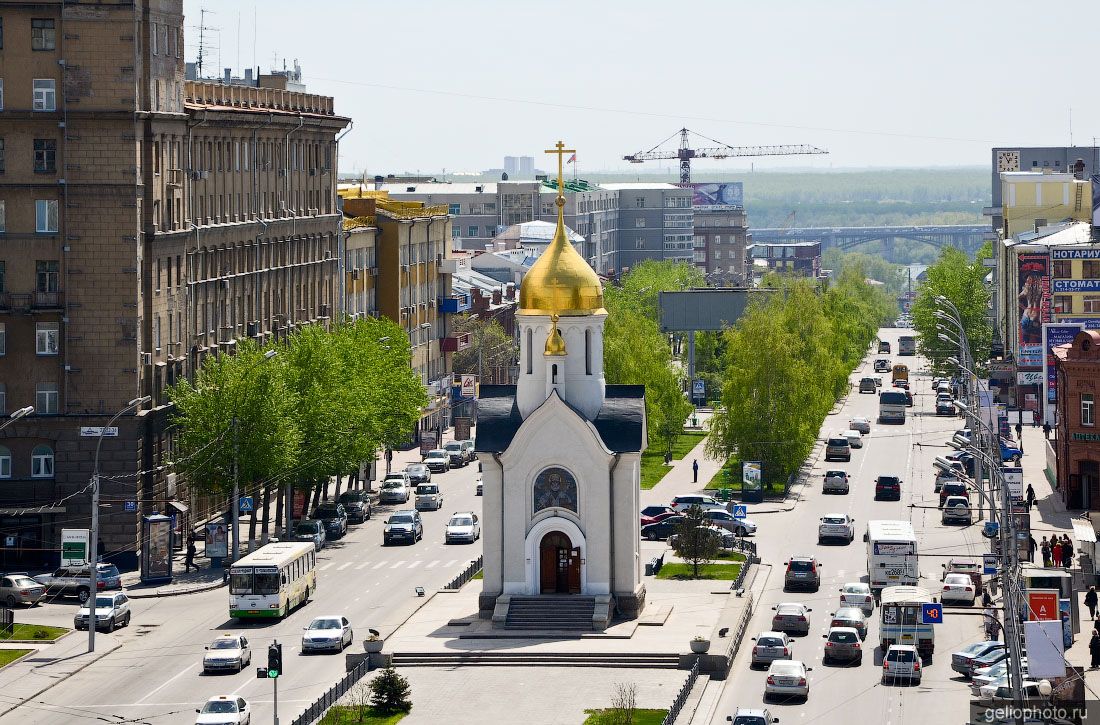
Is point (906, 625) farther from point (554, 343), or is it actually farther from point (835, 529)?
point (835, 529)

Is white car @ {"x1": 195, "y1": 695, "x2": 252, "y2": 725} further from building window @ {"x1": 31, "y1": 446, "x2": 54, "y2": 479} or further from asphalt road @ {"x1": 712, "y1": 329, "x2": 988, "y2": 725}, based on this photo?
building window @ {"x1": 31, "y1": 446, "x2": 54, "y2": 479}

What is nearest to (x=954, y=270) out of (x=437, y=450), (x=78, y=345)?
(x=437, y=450)

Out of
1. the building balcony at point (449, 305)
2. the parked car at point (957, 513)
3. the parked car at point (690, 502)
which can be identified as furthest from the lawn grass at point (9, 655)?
the building balcony at point (449, 305)

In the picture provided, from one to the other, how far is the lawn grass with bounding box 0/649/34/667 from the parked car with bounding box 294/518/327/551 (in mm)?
23657

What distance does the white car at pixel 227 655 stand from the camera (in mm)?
68625

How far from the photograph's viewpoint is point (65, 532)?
263 ft

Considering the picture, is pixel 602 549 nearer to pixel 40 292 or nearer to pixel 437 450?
pixel 40 292

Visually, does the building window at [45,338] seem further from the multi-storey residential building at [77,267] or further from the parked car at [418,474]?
the parked car at [418,474]

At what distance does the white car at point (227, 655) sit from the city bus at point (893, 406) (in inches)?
3531

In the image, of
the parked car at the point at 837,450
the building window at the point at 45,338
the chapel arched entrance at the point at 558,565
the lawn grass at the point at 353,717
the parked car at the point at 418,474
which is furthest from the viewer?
the parked car at the point at 837,450

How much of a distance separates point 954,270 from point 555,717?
13204cm

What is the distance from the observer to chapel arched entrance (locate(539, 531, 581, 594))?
251 ft

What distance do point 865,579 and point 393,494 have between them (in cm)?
3377

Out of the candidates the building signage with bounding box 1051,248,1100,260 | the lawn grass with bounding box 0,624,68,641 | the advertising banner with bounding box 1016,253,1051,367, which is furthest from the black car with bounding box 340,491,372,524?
the advertising banner with bounding box 1016,253,1051,367
